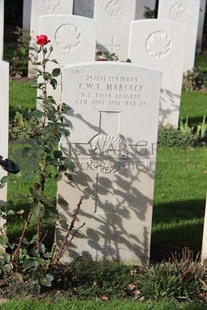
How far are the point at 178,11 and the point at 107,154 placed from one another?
7.64 metres

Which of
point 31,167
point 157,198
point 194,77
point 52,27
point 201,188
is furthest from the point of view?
point 194,77

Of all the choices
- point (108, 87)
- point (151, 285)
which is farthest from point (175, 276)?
point (108, 87)

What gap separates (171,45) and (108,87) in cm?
385

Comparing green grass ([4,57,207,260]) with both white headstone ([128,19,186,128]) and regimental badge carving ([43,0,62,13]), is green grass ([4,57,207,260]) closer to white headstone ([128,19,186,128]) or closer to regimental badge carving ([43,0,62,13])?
white headstone ([128,19,186,128])

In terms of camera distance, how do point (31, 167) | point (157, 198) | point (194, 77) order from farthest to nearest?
1. point (194, 77)
2. point (157, 198)
3. point (31, 167)

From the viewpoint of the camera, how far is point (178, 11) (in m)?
11.6

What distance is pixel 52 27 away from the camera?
8117mm

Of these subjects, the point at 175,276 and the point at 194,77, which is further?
the point at 194,77

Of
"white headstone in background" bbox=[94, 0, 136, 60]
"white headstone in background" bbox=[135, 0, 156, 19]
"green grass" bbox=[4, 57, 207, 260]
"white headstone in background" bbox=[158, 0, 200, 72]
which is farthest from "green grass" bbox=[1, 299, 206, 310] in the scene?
"white headstone in background" bbox=[135, 0, 156, 19]

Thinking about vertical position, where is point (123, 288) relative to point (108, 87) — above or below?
below

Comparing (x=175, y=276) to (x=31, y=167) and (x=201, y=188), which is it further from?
(x=201, y=188)

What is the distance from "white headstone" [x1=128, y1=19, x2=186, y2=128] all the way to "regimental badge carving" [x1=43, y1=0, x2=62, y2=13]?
3.20 m

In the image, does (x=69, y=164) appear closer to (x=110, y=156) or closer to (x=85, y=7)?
(x=110, y=156)

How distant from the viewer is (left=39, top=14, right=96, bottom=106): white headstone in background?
8.11 metres
